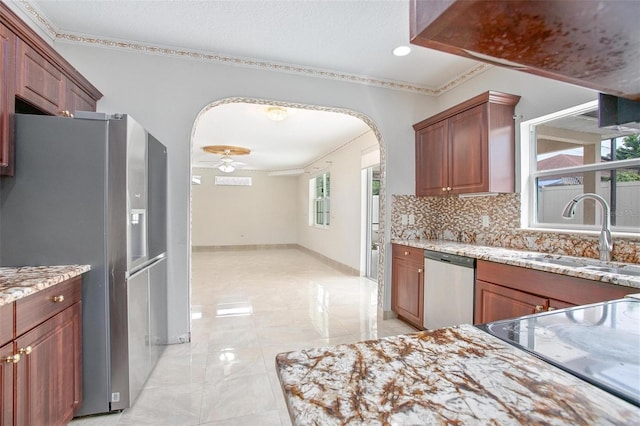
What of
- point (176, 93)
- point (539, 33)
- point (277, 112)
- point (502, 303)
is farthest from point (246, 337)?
point (539, 33)

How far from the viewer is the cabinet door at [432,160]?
324 cm

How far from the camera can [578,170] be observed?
8.09ft

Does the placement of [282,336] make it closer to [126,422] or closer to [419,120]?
[126,422]

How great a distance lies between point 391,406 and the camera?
20.3 inches

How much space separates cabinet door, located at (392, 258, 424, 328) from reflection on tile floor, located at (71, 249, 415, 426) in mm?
167

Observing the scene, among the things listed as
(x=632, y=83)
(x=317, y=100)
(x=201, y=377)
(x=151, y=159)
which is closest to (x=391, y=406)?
(x=632, y=83)

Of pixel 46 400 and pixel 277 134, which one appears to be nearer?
pixel 46 400

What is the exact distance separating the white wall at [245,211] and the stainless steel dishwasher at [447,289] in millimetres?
7662

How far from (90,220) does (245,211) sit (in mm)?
8207

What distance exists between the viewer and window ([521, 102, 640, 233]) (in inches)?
85.4

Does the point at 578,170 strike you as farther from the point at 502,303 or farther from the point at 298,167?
the point at 298,167

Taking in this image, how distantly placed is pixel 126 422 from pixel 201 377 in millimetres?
556

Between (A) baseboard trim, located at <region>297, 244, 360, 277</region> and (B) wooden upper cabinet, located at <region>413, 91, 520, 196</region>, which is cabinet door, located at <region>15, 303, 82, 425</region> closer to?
(B) wooden upper cabinet, located at <region>413, 91, 520, 196</region>

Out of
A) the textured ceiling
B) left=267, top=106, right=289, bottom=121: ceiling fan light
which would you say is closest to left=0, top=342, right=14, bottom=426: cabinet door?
the textured ceiling
